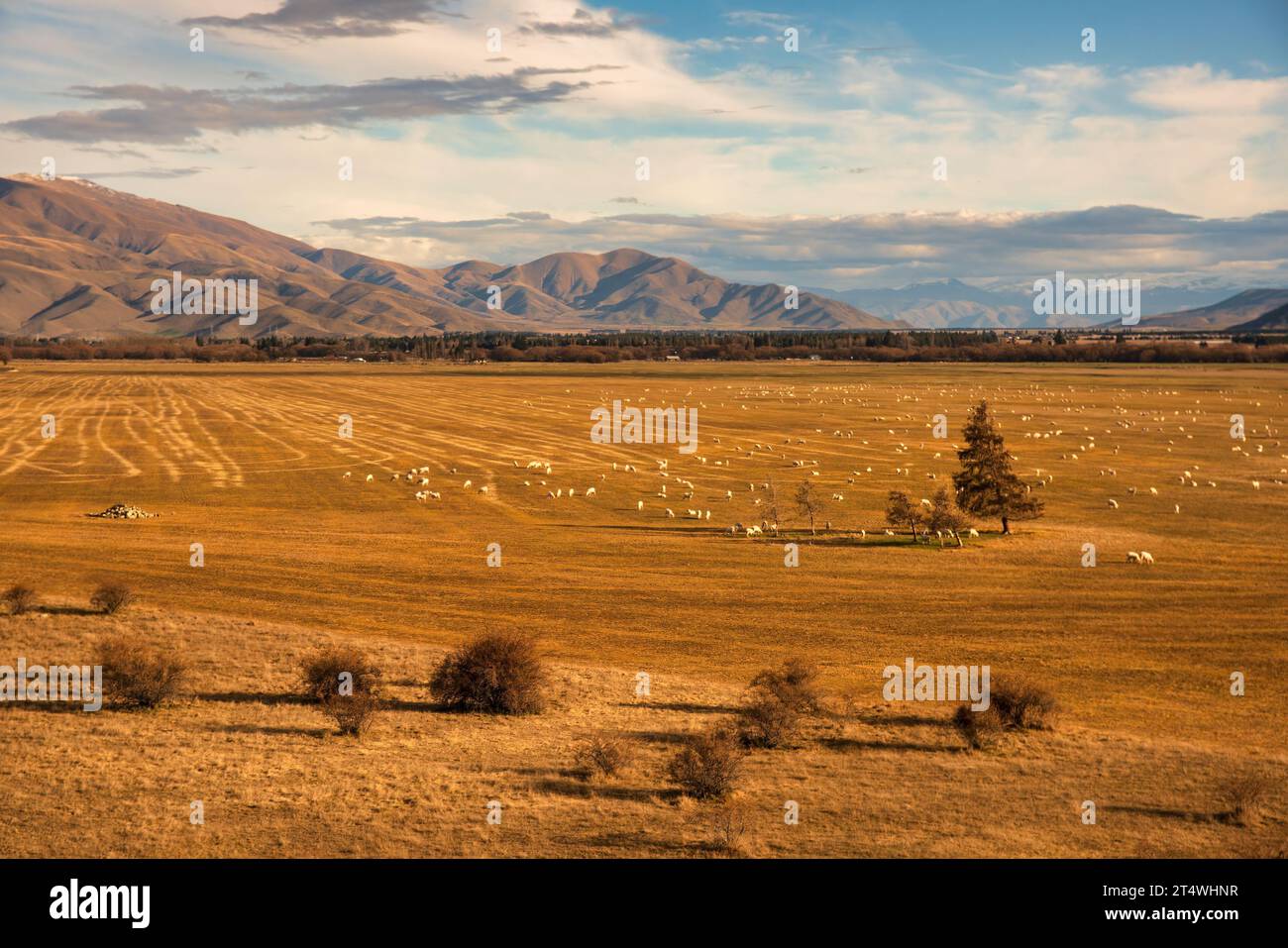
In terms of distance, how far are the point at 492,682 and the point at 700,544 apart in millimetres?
27025

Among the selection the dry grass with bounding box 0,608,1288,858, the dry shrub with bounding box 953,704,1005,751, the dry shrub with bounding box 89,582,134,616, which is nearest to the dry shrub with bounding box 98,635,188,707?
the dry grass with bounding box 0,608,1288,858

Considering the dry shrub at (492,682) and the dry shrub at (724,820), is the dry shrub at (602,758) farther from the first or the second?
the dry shrub at (492,682)

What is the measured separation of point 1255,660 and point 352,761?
1078 inches

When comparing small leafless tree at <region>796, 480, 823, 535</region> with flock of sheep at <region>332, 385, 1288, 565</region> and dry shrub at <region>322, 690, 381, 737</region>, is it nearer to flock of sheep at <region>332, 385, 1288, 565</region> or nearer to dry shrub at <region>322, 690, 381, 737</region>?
flock of sheep at <region>332, 385, 1288, 565</region>

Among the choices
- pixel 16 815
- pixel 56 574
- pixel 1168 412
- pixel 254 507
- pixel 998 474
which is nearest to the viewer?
pixel 16 815

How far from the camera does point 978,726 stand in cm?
2459

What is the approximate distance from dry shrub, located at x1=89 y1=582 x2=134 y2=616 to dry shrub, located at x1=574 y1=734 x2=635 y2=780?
21978mm

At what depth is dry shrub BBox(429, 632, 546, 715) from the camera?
89.7 feet

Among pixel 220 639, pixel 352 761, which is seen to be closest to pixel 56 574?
pixel 220 639

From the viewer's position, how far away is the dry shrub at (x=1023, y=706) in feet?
83.3

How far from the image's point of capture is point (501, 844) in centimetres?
1762

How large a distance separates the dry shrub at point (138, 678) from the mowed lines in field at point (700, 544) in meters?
10.2

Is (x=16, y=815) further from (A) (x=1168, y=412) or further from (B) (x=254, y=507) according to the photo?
(A) (x=1168, y=412)

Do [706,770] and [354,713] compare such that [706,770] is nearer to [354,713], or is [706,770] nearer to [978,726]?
[978,726]
